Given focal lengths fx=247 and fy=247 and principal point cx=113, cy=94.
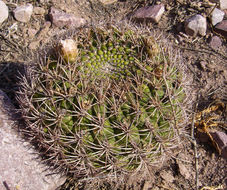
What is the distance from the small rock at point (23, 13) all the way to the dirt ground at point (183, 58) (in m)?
0.08

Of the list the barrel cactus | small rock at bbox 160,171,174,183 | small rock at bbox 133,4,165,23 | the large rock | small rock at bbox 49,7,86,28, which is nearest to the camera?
the barrel cactus

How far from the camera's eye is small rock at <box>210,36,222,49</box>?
394cm

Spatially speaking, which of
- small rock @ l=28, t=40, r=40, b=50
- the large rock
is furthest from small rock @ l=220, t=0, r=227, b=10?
the large rock

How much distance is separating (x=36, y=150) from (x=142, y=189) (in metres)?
1.21

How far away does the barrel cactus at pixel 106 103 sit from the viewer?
6.66 feet

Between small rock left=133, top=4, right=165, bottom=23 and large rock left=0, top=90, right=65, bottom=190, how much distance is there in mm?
2726

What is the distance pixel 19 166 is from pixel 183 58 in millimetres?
2732

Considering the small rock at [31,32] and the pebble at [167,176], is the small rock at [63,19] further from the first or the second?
the pebble at [167,176]

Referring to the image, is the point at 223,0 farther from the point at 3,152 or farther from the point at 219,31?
the point at 3,152

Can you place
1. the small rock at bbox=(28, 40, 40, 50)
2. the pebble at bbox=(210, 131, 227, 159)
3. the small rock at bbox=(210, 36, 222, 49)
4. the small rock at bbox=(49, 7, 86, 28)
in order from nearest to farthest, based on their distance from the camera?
the pebble at bbox=(210, 131, 227, 159) < the small rock at bbox=(28, 40, 40, 50) < the small rock at bbox=(210, 36, 222, 49) < the small rock at bbox=(49, 7, 86, 28)

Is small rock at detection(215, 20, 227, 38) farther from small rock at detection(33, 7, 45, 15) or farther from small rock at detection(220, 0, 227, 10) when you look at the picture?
small rock at detection(33, 7, 45, 15)

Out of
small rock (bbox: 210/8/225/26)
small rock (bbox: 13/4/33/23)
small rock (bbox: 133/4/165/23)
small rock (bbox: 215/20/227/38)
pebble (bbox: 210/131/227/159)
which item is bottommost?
pebble (bbox: 210/131/227/159)

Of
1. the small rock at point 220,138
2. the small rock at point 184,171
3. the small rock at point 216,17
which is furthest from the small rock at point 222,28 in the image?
the small rock at point 184,171

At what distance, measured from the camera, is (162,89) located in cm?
220
